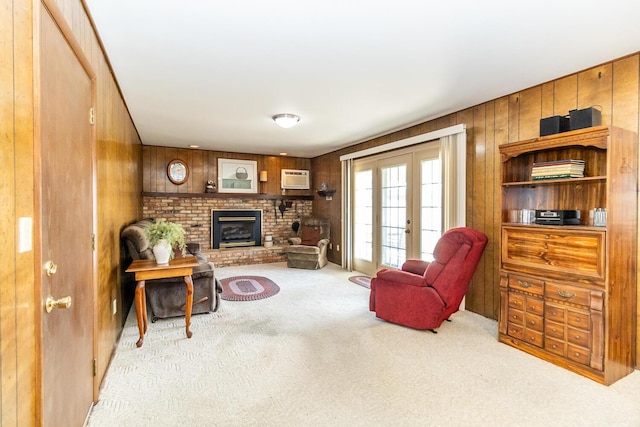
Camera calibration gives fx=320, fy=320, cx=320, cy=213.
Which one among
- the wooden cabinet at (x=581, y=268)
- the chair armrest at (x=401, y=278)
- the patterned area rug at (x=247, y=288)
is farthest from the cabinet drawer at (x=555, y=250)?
the patterned area rug at (x=247, y=288)

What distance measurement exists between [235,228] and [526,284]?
5.62 meters

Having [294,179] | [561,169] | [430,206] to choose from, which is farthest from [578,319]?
[294,179]

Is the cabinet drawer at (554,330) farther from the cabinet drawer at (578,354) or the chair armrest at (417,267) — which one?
the chair armrest at (417,267)

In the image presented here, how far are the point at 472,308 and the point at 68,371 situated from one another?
380 cm

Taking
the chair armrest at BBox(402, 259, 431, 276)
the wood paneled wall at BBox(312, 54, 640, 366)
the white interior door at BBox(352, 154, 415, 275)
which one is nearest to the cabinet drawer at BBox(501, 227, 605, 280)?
the wood paneled wall at BBox(312, 54, 640, 366)

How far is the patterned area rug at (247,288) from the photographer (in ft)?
14.5

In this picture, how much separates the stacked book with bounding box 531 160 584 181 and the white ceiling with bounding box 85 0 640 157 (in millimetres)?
828

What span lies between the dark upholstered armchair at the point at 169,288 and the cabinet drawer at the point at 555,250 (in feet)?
10.3

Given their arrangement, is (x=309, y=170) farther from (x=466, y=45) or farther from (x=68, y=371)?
(x=68, y=371)

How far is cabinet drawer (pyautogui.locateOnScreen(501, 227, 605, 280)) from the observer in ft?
7.79

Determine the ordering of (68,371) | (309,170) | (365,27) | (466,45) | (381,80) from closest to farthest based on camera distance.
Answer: (68,371), (365,27), (466,45), (381,80), (309,170)

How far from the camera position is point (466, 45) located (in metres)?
2.36

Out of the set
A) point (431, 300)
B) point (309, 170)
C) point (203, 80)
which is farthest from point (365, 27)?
point (309, 170)

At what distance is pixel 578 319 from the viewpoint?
8.00 feet
